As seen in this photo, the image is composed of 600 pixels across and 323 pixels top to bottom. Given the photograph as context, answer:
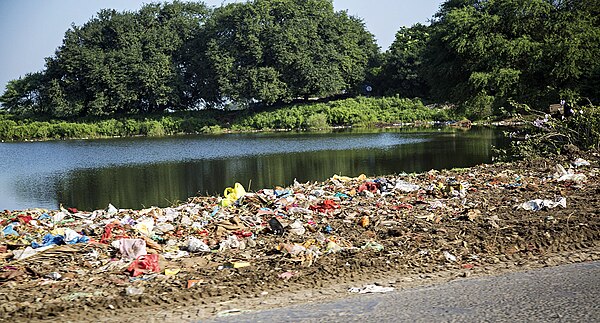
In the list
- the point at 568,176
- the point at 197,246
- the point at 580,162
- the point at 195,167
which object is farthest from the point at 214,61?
the point at 197,246

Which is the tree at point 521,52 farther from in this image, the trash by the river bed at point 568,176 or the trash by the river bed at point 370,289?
the trash by the river bed at point 370,289

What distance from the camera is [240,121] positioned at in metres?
51.6

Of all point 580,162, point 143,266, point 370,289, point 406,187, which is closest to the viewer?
point 370,289

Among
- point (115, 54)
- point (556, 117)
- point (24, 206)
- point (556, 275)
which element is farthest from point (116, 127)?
point (556, 275)

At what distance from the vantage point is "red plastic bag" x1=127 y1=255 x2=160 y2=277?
528cm

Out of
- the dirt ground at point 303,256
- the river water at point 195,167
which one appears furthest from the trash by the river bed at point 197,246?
the river water at point 195,167

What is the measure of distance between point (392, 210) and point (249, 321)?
13.3 feet

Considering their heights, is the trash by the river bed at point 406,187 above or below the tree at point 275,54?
below

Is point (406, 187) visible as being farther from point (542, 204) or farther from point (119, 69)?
point (119, 69)

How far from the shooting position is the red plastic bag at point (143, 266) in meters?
5.28

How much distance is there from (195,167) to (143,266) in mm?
16097

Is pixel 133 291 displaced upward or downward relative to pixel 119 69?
downward

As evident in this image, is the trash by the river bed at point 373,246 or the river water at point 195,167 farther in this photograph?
the river water at point 195,167

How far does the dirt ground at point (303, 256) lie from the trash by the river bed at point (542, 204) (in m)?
0.02
